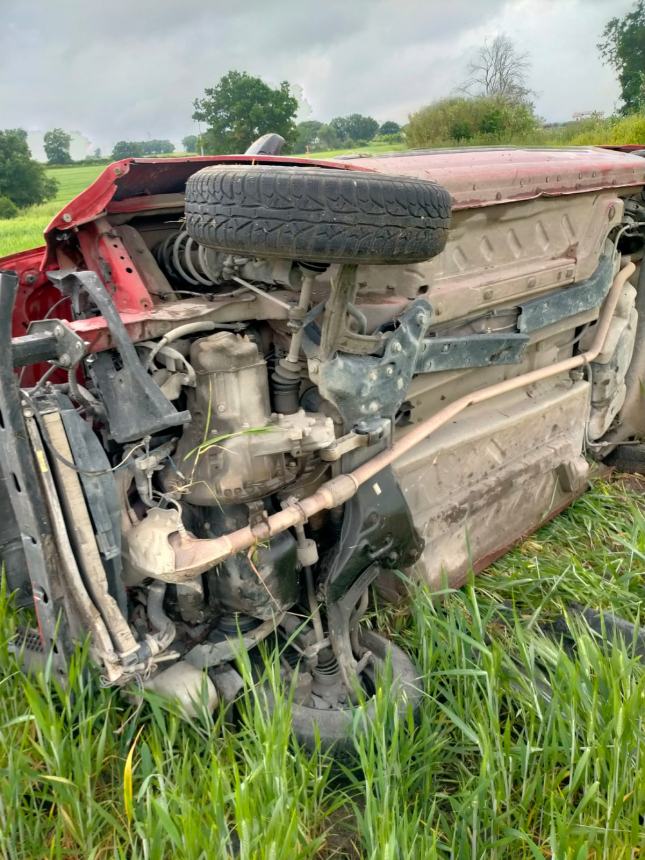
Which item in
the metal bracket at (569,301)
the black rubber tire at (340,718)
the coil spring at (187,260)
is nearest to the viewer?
the black rubber tire at (340,718)

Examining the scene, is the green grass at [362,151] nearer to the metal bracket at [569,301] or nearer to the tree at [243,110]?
the metal bracket at [569,301]

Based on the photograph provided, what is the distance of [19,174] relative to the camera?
3406cm

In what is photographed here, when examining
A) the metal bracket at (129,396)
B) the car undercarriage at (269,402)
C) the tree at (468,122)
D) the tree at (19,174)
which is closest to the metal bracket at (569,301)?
the car undercarriage at (269,402)

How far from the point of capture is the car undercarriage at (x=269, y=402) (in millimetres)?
1656

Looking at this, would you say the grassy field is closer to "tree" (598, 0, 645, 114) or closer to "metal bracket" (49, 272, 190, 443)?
Result: "metal bracket" (49, 272, 190, 443)

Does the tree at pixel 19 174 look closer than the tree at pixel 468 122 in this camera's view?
No

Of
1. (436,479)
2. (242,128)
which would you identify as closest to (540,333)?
(436,479)

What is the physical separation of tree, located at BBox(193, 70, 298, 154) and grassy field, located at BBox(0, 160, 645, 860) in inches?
1568

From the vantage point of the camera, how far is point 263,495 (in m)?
1.97

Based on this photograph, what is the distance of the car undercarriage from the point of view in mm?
1656

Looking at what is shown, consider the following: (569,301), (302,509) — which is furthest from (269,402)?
(569,301)

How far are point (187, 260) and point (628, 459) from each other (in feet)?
9.10

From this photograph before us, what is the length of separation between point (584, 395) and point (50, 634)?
2.54 metres

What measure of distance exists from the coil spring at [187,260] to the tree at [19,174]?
1417 inches
